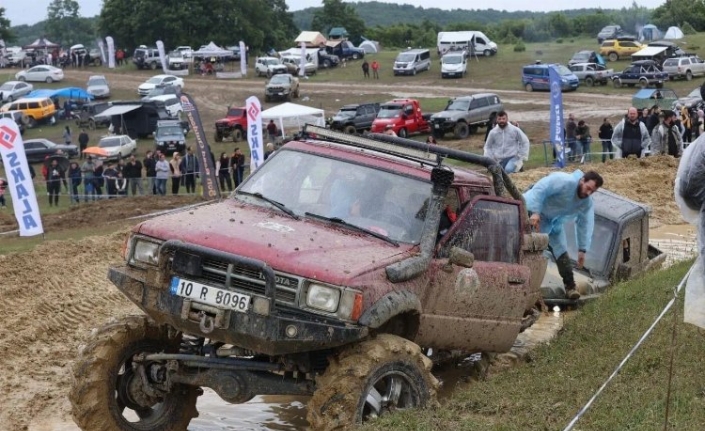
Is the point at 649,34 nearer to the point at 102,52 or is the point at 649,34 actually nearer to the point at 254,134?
the point at 102,52

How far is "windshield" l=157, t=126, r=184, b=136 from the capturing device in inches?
1699

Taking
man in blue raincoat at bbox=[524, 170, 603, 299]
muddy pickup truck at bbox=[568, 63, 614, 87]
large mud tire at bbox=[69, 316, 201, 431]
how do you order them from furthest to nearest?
muddy pickup truck at bbox=[568, 63, 614, 87]
man in blue raincoat at bbox=[524, 170, 603, 299]
large mud tire at bbox=[69, 316, 201, 431]

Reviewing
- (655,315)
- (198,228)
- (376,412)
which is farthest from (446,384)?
(198,228)

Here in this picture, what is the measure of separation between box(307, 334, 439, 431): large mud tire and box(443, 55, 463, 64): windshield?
202ft

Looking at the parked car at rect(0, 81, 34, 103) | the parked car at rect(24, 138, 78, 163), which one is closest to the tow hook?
the parked car at rect(24, 138, 78, 163)

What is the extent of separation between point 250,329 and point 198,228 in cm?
94

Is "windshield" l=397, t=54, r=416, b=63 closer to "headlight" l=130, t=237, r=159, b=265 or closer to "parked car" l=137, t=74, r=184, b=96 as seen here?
"parked car" l=137, t=74, r=184, b=96

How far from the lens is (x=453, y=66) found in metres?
68.2

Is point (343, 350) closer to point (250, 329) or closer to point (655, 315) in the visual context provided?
point (250, 329)

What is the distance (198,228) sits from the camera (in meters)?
8.13

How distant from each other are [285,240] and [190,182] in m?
20.5

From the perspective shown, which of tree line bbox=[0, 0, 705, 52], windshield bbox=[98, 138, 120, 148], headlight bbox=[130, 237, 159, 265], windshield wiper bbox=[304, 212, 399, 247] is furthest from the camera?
tree line bbox=[0, 0, 705, 52]

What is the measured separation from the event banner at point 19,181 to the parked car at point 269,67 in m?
52.2

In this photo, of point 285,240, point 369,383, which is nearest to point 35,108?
point 285,240
